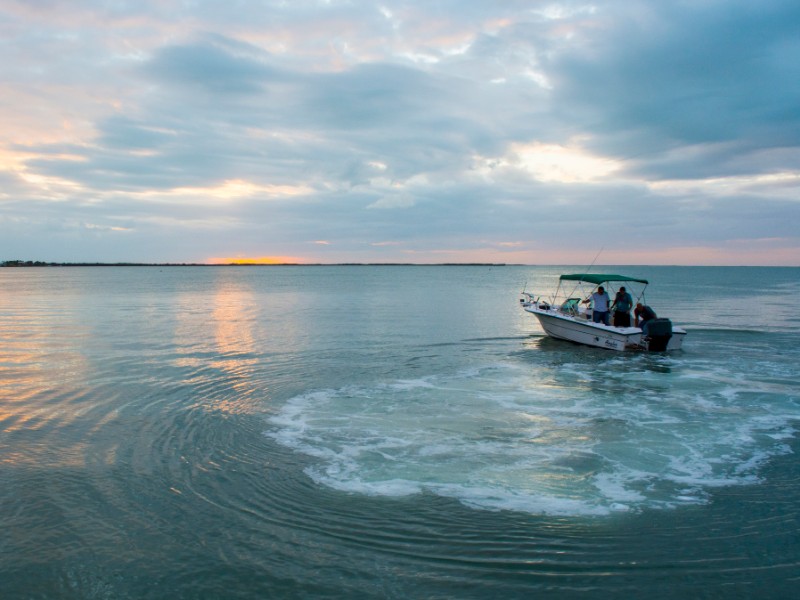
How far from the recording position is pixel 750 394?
47.0 feet

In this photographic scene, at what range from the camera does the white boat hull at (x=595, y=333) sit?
816 inches

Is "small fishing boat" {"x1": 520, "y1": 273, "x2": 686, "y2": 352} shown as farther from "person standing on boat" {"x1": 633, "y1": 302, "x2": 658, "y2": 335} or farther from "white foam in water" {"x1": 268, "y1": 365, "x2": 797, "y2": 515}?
"white foam in water" {"x1": 268, "y1": 365, "x2": 797, "y2": 515}

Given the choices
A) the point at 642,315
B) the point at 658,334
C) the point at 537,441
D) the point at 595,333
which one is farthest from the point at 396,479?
the point at 642,315

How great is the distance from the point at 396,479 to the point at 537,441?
3150 millimetres

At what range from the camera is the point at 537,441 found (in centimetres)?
1033

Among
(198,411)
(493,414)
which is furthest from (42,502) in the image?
(493,414)

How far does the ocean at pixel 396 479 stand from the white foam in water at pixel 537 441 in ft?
0.18

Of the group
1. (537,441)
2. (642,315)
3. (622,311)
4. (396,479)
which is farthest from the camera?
(642,315)

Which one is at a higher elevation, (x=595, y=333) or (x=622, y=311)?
(x=622, y=311)

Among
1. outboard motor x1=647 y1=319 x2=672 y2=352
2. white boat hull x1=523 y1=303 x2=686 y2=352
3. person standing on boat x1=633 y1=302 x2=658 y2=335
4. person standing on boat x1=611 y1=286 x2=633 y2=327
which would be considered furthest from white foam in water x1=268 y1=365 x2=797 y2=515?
person standing on boat x1=611 y1=286 x2=633 y2=327

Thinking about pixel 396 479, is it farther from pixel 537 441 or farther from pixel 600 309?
pixel 600 309

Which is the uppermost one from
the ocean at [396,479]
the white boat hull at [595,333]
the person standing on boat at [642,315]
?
the person standing on boat at [642,315]

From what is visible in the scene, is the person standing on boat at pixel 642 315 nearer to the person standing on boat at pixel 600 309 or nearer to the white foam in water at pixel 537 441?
the person standing on boat at pixel 600 309

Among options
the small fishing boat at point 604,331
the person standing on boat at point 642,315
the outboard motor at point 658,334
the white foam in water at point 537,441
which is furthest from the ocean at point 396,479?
the person standing on boat at point 642,315
